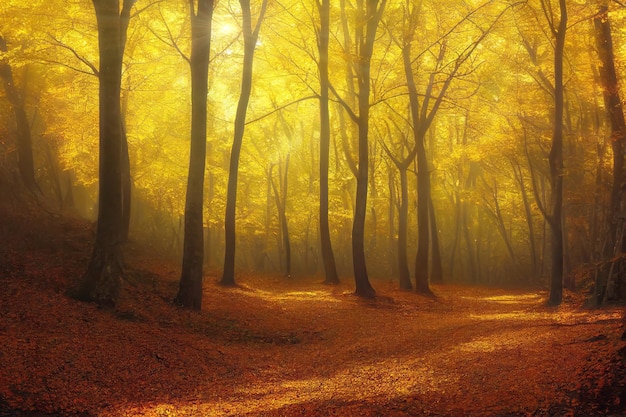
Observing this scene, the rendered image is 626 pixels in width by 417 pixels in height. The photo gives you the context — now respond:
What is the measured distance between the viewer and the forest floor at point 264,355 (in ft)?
20.7

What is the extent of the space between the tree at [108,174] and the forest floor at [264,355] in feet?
1.88

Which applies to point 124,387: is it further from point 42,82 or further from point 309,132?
point 309,132

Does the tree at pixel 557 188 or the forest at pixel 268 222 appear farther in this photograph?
the tree at pixel 557 188

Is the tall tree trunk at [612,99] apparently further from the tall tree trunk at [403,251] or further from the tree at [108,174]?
the tree at [108,174]

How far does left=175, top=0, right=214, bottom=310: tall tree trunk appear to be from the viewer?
12.9m

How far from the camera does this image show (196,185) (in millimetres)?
13148

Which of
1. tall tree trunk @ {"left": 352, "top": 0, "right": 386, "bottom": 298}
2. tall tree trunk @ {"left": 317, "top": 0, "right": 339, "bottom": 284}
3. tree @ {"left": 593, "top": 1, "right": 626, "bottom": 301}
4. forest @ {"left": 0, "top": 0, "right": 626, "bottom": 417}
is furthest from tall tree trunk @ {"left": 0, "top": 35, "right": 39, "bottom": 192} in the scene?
tree @ {"left": 593, "top": 1, "right": 626, "bottom": 301}

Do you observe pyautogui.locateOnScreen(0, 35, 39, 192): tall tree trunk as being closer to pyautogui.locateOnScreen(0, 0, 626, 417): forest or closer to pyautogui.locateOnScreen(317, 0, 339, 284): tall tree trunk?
pyautogui.locateOnScreen(0, 0, 626, 417): forest

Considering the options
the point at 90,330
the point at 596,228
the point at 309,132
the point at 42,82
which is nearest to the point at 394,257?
the point at 309,132

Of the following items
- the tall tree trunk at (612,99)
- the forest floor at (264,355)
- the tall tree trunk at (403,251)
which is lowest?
the forest floor at (264,355)

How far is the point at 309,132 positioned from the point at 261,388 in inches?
1114

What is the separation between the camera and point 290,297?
18094mm

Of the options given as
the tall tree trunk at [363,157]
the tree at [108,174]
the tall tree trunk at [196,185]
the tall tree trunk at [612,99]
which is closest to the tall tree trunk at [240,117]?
the tall tree trunk at [363,157]

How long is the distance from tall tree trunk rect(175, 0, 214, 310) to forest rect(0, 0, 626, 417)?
51mm
